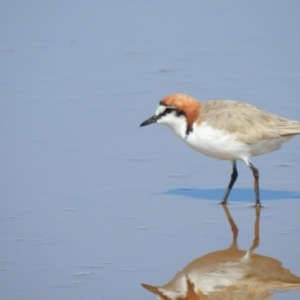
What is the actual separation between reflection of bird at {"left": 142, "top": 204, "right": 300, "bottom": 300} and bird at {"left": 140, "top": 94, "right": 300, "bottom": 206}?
1444mm

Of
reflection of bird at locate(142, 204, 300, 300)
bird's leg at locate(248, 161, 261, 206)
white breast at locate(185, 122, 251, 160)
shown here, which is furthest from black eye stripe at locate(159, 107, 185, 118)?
reflection of bird at locate(142, 204, 300, 300)

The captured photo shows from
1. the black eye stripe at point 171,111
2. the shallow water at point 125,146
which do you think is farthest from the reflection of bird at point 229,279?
the black eye stripe at point 171,111

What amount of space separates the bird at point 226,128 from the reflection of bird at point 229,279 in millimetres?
1444

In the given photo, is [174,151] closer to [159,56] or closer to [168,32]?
[159,56]

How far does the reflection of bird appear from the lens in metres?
7.99

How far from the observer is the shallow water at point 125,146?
8742 millimetres

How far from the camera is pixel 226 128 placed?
397 inches

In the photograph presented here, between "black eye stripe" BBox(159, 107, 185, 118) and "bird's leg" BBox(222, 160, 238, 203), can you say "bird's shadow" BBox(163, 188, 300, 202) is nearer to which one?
"bird's leg" BBox(222, 160, 238, 203)

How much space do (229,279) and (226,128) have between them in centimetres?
228

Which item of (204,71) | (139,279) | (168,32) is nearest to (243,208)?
(139,279)

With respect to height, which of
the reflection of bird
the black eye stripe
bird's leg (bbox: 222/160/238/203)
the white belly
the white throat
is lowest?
the reflection of bird

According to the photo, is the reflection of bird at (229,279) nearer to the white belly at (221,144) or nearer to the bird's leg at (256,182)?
the bird's leg at (256,182)

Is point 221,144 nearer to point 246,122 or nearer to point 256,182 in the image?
point 246,122

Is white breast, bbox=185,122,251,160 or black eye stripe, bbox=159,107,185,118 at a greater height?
black eye stripe, bbox=159,107,185,118
